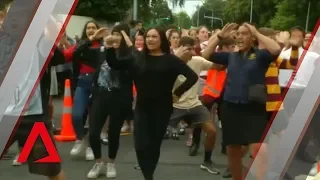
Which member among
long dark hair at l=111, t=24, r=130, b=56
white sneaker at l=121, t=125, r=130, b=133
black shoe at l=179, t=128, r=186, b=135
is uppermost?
long dark hair at l=111, t=24, r=130, b=56

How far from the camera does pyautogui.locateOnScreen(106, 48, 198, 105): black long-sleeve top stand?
5.48 m

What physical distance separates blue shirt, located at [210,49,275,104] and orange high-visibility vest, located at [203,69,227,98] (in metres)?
2.17

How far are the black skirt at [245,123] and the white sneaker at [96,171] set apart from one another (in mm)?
1735

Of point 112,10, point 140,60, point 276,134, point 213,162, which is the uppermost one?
point 140,60

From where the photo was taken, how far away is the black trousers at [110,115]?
21.8ft

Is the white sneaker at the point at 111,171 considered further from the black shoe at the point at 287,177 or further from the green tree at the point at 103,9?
the green tree at the point at 103,9

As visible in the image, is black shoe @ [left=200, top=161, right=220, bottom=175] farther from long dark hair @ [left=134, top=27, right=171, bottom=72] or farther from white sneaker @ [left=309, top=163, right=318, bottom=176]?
long dark hair @ [left=134, top=27, right=171, bottom=72]

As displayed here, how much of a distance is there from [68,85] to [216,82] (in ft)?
9.04

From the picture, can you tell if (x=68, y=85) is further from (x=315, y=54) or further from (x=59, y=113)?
(x=315, y=54)

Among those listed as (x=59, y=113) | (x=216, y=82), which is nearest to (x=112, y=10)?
(x=59, y=113)

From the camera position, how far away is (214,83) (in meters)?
7.90

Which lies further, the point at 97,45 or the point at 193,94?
the point at 193,94

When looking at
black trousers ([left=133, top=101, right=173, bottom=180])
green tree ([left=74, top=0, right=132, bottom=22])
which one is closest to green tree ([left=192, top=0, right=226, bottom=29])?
green tree ([left=74, top=0, right=132, bottom=22])

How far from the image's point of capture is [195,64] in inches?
289
